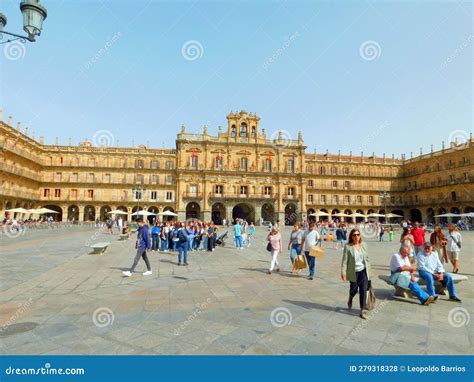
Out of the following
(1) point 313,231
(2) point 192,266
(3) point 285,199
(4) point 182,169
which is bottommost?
(2) point 192,266

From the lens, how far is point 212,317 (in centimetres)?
436

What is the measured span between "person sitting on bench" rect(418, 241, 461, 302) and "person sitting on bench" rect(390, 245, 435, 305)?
0.18m

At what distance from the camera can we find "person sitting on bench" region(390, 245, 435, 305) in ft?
16.7

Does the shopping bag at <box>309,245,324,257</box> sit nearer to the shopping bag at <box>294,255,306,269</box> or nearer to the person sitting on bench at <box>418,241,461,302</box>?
the shopping bag at <box>294,255,306,269</box>

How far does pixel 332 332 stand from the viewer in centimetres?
388

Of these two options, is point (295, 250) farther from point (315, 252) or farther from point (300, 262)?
point (315, 252)

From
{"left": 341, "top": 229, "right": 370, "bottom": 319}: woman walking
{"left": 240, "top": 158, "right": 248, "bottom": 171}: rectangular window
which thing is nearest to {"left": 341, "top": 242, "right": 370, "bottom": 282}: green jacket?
{"left": 341, "top": 229, "right": 370, "bottom": 319}: woman walking

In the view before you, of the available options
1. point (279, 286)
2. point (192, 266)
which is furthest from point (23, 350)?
point (192, 266)

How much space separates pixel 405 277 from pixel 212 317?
3562 millimetres

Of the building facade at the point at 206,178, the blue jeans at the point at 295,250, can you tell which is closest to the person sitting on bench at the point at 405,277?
the blue jeans at the point at 295,250

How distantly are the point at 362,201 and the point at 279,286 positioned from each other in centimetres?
4792

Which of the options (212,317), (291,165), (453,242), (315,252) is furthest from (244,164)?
(212,317)

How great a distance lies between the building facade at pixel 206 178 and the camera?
41500 millimetres

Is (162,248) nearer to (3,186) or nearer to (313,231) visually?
(313,231)
